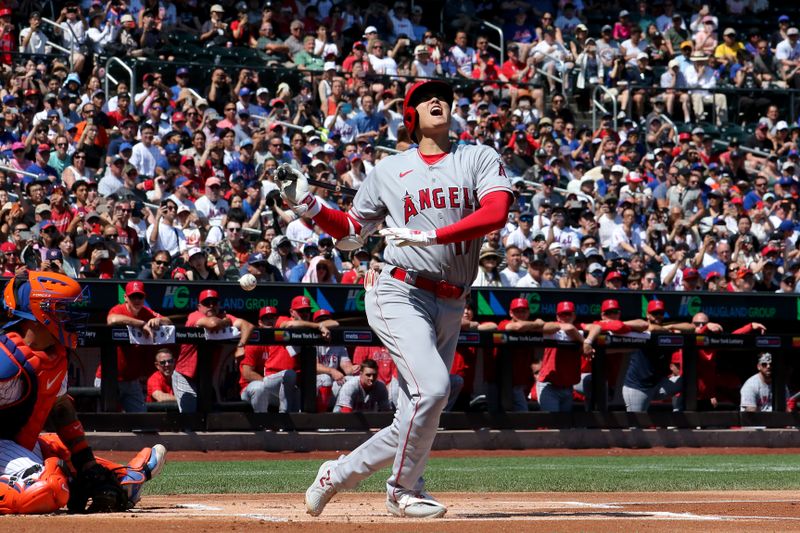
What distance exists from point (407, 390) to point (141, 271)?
7.95 m

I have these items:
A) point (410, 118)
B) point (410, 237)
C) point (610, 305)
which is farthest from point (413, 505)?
point (610, 305)

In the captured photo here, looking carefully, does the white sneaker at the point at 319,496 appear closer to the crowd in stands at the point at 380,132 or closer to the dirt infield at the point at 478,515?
the dirt infield at the point at 478,515

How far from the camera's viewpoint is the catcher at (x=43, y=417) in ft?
19.0

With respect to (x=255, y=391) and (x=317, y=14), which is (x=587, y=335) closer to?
(x=255, y=391)

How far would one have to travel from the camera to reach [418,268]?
5.75m

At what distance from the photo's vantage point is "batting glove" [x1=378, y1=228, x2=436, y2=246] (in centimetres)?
536

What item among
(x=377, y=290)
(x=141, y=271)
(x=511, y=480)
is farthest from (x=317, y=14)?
(x=377, y=290)

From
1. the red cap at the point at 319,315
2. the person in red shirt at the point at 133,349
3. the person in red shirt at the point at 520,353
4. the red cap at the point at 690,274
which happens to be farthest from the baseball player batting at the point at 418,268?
the red cap at the point at 690,274

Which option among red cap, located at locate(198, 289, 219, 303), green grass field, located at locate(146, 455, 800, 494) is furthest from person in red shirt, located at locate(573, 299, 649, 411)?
red cap, located at locate(198, 289, 219, 303)

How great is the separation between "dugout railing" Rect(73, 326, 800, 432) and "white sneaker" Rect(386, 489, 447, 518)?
20.2 feet

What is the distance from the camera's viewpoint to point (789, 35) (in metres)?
23.0

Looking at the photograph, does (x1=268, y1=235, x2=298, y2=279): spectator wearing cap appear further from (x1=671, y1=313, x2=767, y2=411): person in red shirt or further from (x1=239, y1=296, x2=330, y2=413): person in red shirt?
(x1=671, y1=313, x2=767, y2=411): person in red shirt

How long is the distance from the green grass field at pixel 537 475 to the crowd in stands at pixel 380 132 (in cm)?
304

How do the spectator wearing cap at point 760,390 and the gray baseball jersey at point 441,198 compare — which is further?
the spectator wearing cap at point 760,390
